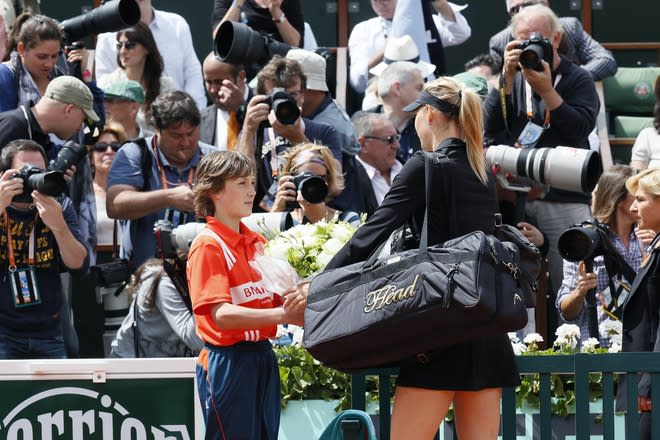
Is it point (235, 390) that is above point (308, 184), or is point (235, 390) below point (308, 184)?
below

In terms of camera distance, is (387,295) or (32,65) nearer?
(387,295)

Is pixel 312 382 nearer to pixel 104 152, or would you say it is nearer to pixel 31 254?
pixel 31 254

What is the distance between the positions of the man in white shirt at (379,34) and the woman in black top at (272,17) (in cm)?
71

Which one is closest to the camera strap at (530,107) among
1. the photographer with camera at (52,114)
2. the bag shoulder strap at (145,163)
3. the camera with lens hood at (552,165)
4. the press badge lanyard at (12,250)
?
the camera with lens hood at (552,165)

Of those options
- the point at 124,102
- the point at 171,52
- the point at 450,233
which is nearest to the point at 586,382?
the point at 450,233

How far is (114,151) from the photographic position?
25.4 ft

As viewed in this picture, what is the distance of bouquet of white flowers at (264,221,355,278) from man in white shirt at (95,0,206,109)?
4.07 meters

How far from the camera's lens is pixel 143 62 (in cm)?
819

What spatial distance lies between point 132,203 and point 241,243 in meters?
2.27

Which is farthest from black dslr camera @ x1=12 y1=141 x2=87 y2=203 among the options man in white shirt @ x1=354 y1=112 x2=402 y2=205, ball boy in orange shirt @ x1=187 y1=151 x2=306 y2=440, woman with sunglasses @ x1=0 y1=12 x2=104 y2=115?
man in white shirt @ x1=354 y1=112 x2=402 y2=205

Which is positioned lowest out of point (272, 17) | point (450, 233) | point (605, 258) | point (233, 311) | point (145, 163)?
point (605, 258)

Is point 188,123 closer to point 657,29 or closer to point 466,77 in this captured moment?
point 466,77

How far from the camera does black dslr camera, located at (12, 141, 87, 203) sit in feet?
19.5

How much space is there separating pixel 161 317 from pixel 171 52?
10.8ft
